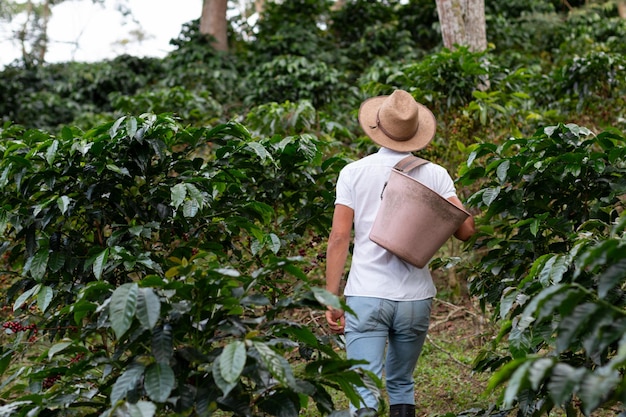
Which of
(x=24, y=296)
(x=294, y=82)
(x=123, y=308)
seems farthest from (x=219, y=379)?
(x=294, y=82)

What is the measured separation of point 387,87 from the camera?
4.89 m

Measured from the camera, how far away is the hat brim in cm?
268

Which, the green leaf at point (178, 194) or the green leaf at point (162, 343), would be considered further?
the green leaf at point (178, 194)

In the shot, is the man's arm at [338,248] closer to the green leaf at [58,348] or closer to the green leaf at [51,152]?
the green leaf at [58,348]

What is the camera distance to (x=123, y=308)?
1.73 m

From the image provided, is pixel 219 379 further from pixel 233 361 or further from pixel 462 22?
pixel 462 22

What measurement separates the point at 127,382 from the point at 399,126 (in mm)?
1426

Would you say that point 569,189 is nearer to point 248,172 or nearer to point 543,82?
point 248,172

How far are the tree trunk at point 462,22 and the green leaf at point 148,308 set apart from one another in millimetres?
4914

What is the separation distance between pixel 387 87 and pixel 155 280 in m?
3.35

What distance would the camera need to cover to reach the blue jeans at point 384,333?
2.47 meters

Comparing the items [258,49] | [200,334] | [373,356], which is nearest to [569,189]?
[373,356]

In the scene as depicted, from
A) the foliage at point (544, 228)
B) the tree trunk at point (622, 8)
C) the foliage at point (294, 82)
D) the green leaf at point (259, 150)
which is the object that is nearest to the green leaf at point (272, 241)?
the green leaf at point (259, 150)

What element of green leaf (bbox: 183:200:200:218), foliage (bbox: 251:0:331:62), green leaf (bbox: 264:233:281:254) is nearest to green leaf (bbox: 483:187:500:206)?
green leaf (bbox: 264:233:281:254)
